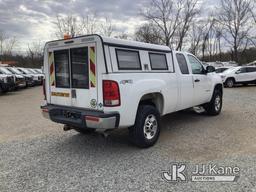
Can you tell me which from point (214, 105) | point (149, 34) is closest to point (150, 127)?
point (214, 105)

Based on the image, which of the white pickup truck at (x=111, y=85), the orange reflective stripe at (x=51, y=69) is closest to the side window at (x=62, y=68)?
the white pickup truck at (x=111, y=85)

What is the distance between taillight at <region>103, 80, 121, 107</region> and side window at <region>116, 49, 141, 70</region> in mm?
378

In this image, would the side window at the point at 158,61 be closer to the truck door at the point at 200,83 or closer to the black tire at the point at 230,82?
the truck door at the point at 200,83

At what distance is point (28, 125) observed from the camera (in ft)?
23.6

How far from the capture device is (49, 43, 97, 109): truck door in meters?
4.35

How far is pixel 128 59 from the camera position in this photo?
462 centimetres

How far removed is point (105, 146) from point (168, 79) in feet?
6.36

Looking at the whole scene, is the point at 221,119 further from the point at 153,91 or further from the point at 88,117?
the point at 88,117

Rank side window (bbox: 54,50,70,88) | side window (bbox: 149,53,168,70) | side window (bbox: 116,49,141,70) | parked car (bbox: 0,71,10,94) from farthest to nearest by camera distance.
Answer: parked car (bbox: 0,71,10,94) → side window (bbox: 149,53,168,70) → side window (bbox: 54,50,70,88) → side window (bbox: 116,49,141,70)

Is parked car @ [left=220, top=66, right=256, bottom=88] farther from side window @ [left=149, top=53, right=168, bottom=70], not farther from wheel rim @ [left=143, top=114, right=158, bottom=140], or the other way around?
wheel rim @ [left=143, top=114, right=158, bottom=140]

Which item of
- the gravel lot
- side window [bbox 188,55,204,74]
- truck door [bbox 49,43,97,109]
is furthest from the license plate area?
side window [bbox 188,55,204,74]

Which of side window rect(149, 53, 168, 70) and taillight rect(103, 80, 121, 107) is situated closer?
taillight rect(103, 80, 121, 107)

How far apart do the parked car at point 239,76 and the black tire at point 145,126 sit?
15.3m

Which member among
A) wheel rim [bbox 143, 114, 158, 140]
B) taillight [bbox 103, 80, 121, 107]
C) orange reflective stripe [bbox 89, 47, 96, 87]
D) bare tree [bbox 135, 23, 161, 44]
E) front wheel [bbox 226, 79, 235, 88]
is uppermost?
bare tree [bbox 135, 23, 161, 44]
